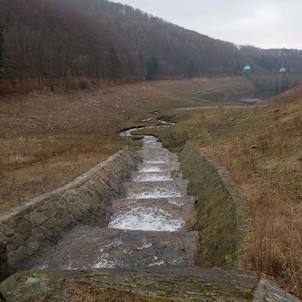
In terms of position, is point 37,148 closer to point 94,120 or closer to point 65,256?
point 65,256

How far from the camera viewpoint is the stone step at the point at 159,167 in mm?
25898

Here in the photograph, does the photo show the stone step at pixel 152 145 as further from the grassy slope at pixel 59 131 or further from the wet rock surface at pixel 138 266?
the wet rock surface at pixel 138 266

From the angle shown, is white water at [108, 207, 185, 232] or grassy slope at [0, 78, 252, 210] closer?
white water at [108, 207, 185, 232]

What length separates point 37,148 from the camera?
95.9 ft

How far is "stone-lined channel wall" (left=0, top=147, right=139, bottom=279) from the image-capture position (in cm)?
1032

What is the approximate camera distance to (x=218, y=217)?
468 inches

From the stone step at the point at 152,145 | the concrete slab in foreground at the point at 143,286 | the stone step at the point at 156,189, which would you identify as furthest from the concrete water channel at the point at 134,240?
the stone step at the point at 152,145

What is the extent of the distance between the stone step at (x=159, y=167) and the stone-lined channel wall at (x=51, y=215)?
20.8 feet

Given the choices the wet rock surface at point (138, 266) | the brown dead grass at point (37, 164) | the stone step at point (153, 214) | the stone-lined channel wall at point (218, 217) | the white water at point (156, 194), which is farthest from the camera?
the white water at point (156, 194)

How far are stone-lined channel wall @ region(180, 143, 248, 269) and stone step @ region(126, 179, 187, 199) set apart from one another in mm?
828

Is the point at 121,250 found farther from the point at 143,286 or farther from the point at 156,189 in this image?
the point at 156,189

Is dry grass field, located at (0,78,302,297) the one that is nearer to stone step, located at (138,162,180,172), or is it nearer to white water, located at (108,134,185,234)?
stone step, located at (138,162,180,172)

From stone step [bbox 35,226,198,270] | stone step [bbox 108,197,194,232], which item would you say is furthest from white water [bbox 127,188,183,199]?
stone step [bbox 35,226,198,270]

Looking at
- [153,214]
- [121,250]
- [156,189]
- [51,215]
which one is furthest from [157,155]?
[121,250]
